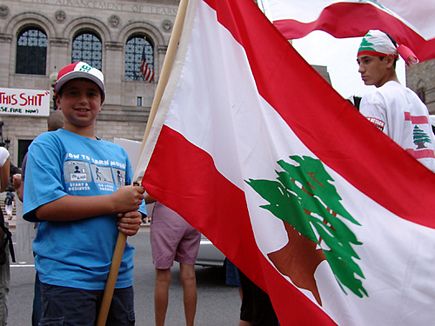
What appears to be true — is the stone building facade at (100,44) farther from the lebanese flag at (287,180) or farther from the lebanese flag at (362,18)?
the lebanese flag at (287,180)

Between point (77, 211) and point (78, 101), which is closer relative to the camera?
point (77, 211)

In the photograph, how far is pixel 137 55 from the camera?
35906mm

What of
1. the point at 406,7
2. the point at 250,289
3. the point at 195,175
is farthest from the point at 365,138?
the point at 250,289

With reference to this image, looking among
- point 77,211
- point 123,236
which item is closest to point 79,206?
point 77,211

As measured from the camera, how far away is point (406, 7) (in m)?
3.12

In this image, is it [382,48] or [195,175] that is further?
[382,48]

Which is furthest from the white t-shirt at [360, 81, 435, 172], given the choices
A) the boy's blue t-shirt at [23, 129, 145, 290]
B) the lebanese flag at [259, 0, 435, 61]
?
the boy's blue t-shirt at [23, 129, 145, 290]

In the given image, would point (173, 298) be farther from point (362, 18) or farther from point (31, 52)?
point (31, 52)

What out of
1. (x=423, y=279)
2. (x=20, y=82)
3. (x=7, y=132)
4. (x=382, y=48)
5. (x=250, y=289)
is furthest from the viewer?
(x=20, y=82)

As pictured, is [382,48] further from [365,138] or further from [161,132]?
[161,132]

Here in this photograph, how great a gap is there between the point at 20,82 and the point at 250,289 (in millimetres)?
33711

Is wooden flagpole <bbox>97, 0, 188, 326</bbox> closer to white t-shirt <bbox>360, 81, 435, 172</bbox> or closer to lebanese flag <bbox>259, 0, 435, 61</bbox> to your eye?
lebanese flag <bbox>259, 0, 435, 61</bbox>

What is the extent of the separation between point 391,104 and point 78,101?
1848mm

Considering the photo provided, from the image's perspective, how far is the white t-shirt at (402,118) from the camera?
2.94 metres
